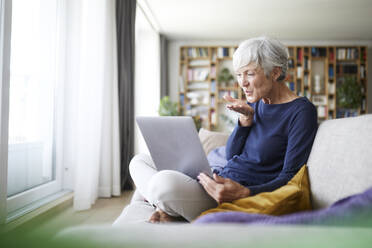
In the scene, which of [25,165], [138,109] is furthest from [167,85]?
[25,165]

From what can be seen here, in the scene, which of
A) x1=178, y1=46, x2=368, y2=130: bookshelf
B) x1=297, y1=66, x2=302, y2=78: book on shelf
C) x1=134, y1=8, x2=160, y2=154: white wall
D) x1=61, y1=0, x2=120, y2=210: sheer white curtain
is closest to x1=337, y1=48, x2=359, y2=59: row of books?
x1=178, y1=46, x2=368, y2=130: bookshelf

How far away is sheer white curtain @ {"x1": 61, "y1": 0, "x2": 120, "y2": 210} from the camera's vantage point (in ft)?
9.13

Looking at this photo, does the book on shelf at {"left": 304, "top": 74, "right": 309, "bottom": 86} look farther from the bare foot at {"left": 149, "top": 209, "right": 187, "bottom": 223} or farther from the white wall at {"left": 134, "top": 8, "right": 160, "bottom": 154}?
the bare foot at {"left": 149, "top": 209, "right": 187, "bottom": 223}

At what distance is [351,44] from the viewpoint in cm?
694

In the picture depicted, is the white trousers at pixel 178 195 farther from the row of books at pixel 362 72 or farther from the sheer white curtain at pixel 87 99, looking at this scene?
the row of books at pixel 362 72

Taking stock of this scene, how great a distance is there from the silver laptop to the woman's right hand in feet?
0.82

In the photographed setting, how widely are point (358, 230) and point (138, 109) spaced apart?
510 centimetres

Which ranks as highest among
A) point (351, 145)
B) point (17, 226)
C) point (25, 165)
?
point (351, 145)

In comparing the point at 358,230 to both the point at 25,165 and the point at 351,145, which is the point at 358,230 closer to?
the point at 351,145

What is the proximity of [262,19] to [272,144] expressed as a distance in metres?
4.81

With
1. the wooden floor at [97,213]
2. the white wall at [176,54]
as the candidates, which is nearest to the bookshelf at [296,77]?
the white wall at [176,54]

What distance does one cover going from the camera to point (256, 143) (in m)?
1.39

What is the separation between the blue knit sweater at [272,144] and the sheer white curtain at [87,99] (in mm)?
1703

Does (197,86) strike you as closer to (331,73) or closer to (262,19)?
(262,19)
